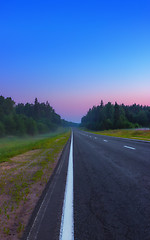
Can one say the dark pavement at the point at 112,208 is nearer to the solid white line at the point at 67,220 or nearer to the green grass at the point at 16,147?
the solid white line at the point at 67,220

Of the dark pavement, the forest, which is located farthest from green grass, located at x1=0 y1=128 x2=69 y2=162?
the forest

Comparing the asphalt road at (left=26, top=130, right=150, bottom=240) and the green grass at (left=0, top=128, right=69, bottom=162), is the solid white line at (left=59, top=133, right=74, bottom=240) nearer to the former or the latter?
the asphalt road at (left=26, top=130, right=150, bottom=240)

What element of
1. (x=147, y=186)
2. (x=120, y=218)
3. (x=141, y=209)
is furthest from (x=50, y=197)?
(x=147, y=186)

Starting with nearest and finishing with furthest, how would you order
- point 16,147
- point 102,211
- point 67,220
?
1. point 67,220
2. point 102,211
3. point 16,147

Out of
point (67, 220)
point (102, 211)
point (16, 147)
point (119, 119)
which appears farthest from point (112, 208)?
point (119, 119)

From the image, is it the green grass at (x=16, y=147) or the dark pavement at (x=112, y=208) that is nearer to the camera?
the dark pavement at (x=112, y=208)

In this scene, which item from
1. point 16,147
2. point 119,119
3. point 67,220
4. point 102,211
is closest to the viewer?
point 67,220

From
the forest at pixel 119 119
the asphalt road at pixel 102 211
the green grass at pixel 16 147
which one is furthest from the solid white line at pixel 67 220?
the forest at pixel 119 119

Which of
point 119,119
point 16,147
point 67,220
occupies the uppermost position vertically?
point 119,119

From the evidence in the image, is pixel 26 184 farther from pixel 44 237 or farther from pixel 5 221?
pixel 44 237

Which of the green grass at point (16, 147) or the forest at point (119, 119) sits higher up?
the forest at point (119, 119)

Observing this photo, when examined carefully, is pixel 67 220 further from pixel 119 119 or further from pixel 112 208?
pixel 119 119

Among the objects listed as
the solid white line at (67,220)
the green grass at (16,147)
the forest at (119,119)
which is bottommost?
the green grass at (16,147)

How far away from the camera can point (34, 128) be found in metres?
83.1
